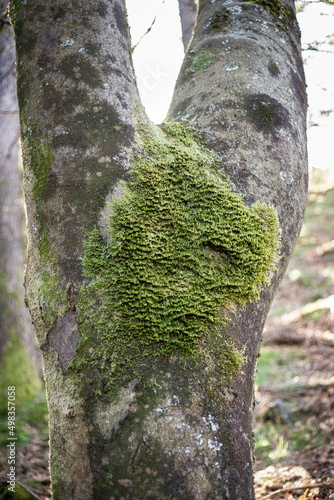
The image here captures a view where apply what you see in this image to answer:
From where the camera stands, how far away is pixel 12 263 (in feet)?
19.2

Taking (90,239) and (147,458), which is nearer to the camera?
(147,458)

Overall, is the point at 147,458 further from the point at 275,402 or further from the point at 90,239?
the point at 275,402

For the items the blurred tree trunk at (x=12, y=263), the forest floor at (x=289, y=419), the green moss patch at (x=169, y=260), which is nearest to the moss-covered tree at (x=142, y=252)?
the green moss patch at (x=169, y=260)

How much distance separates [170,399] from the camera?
4.27 ft

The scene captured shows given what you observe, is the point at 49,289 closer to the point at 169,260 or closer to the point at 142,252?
the point at 142,252

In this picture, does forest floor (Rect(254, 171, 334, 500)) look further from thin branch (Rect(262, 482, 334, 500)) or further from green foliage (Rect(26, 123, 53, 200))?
green foliage (Rect(26, 123, 53, 200))

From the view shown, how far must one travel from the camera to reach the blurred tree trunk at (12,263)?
5.30 m

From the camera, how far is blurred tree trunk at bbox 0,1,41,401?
5.30 meters

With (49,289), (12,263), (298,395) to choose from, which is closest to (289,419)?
(298,395)

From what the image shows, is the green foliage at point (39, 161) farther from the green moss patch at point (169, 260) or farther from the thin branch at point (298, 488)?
the thin branch at point (298, 488)

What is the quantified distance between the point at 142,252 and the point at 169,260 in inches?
5.1

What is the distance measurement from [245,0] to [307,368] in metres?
5.73

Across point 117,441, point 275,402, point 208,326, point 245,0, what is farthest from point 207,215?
point 275,402

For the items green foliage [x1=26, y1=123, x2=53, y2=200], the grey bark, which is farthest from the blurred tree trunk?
green foliage [x1=26, y1=123, x2=53, y2=200]
